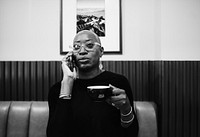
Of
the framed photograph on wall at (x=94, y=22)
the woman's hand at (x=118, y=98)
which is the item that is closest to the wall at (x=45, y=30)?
the framed photograph on wall at (x=94, y=22)

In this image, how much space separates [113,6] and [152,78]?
86 centimetres

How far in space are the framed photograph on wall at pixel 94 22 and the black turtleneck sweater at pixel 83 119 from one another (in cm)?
81

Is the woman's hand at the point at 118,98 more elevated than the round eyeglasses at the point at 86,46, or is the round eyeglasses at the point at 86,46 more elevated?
the round eyeglasses at the point at 86,46

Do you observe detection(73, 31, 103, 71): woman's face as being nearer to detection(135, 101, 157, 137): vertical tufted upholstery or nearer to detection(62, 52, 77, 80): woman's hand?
detection(62, 52, 77, 80): woman's hand

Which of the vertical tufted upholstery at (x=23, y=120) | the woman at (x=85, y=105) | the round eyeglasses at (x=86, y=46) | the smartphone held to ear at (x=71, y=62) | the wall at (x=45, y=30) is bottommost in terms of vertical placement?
the vertical tufted upholstery at (x=23, y=120)

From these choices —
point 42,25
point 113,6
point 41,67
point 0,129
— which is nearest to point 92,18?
point 113,6

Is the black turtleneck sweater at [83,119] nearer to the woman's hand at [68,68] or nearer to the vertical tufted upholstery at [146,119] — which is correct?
the woman's hand at [68,68]

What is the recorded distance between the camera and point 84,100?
1705 millimetres

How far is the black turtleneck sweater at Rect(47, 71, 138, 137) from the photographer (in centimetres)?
158

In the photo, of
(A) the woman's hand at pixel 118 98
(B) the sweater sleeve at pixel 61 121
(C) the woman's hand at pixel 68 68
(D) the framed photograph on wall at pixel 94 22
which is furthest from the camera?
(D) the framed photograph on wall at pixel 94 22

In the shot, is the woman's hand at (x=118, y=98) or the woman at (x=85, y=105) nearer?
the woman's hand at (x=118, y=98)

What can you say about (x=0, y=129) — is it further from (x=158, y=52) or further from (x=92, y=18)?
(x=158, y=52)

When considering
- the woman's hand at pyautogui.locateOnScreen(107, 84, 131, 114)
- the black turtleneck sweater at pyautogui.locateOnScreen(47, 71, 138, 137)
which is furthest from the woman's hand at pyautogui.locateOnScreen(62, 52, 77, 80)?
the woman's hand at pyautogui.locateOnScreen(107, 84, 131, 114)

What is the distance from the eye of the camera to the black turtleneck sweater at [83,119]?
1575mm
